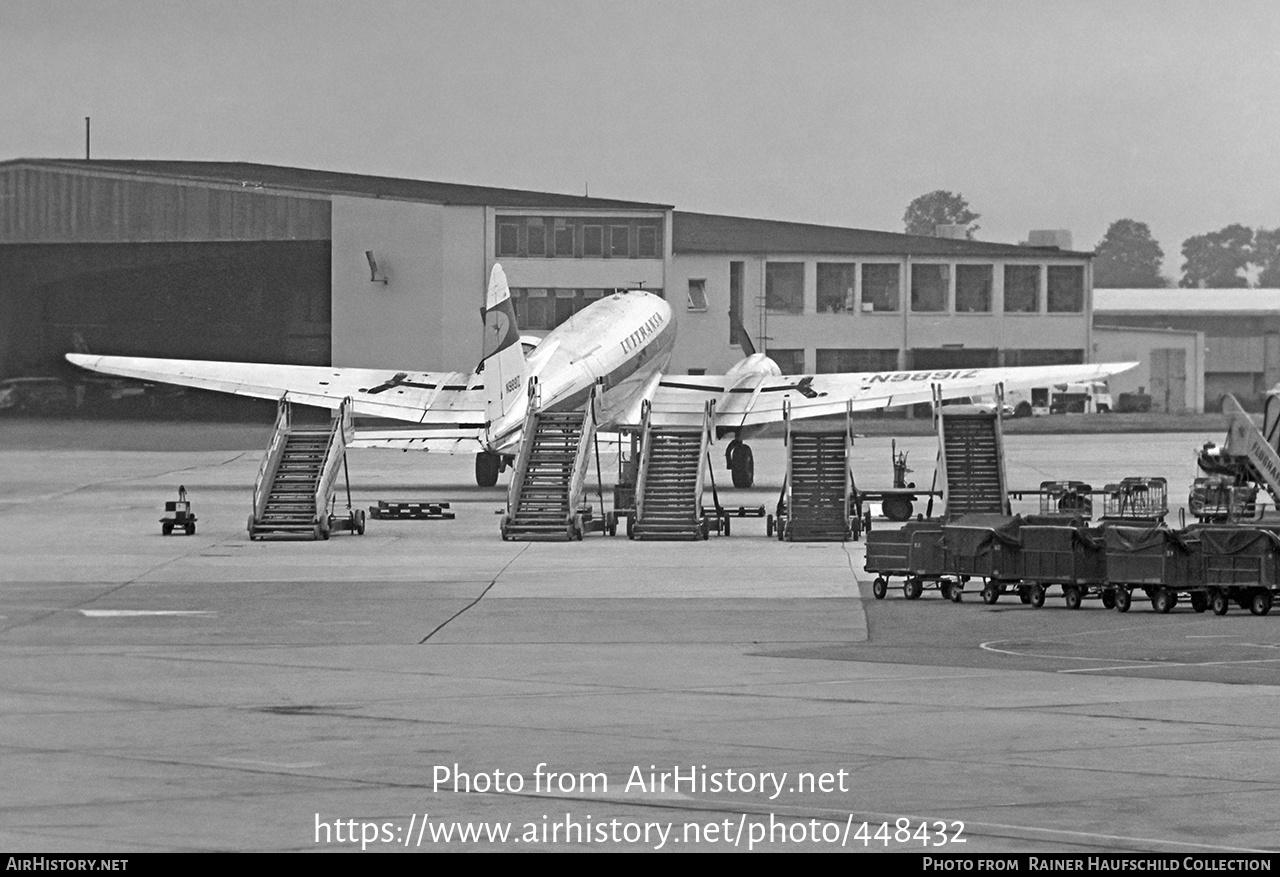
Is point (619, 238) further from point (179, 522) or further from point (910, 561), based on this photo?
point (910, 561)

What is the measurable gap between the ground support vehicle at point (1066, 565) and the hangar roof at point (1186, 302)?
455ft

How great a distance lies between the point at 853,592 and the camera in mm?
33375

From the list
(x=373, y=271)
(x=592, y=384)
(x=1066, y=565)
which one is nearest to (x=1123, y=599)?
(x=1066, y=565)

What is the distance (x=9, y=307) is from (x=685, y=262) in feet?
150

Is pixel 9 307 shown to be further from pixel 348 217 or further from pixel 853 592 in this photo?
pixel 853 592

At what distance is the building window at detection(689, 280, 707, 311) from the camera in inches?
4611

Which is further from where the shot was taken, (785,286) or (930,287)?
(930,287)

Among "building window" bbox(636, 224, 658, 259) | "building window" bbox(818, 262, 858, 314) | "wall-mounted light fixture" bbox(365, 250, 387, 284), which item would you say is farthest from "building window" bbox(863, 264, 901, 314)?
"wall-mounted light fixture" bbox(365, 250, 387, 284)

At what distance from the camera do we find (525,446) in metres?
48.2

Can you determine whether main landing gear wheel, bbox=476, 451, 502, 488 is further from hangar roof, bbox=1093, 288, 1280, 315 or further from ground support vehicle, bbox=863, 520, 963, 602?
hangar roof, bbox=1093, 288, 1280, 315

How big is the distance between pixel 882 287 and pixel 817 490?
79.1 m

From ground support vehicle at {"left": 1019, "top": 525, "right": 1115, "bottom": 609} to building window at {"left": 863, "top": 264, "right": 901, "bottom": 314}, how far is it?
92512 mm

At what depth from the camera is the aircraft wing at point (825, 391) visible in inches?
2356
